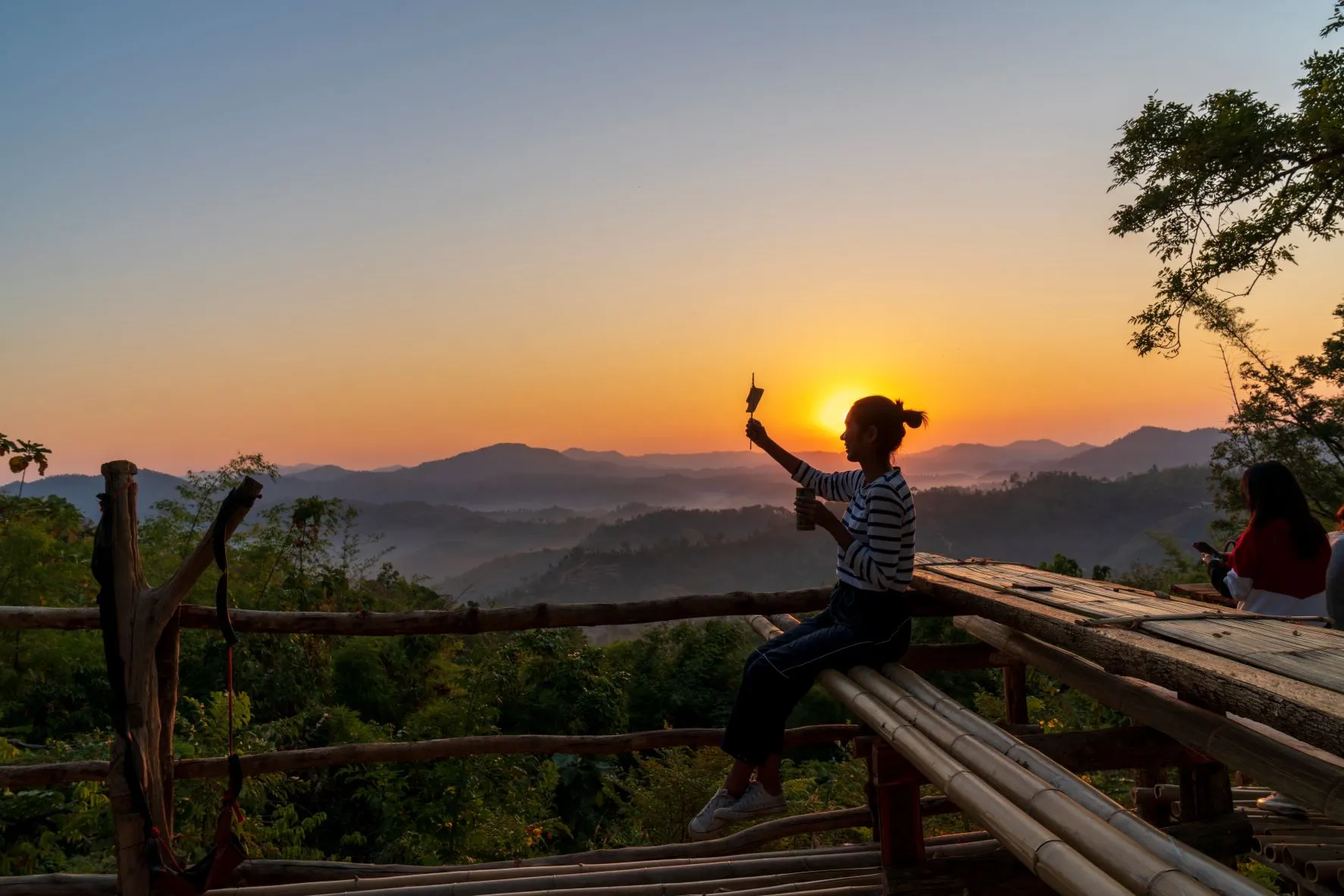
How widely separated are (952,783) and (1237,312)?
58.9ft

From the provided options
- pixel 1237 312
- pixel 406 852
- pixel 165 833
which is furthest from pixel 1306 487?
pixel 165 833

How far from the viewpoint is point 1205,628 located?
2539 millimetres

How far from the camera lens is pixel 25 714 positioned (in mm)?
9938

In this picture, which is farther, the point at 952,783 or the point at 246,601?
the point at 246,601

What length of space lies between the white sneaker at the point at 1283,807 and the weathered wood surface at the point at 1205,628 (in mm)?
→ 1486

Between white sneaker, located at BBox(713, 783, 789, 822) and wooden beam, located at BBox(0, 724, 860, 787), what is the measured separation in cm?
54

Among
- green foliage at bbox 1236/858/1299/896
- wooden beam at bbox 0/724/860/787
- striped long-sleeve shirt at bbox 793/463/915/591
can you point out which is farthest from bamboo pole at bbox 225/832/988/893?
green foliage at bbox 1236/858/1299/896

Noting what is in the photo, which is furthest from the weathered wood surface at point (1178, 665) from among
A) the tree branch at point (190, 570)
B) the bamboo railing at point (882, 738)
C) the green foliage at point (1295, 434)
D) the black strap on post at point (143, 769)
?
the green foliage at point (1295, 434)

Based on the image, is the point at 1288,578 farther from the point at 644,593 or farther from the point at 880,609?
the point at 644,593

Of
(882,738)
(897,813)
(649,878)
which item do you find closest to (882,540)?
(882,738)

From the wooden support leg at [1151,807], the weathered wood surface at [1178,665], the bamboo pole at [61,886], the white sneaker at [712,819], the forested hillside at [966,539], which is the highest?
the weathered wood surface at [1178,665]

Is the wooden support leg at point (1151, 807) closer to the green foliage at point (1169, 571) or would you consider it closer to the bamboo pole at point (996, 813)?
the bamboo pole at point (996, 813)

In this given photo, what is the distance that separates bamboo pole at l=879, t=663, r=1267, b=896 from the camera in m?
1.85

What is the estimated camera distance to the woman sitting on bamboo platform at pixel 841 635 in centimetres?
334
